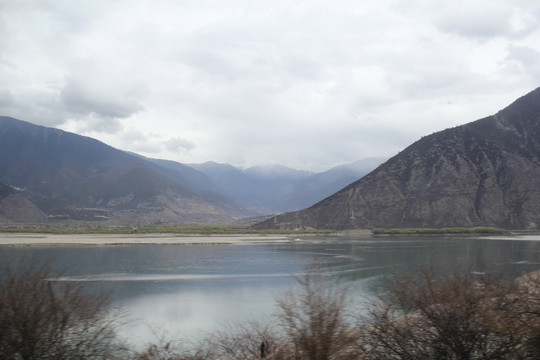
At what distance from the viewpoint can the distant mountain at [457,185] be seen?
101438mm

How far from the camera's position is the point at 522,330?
667cm

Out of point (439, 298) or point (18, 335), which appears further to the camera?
point (439, 298)

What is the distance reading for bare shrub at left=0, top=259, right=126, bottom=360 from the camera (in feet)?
21.6

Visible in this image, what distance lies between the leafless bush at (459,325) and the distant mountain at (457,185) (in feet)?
331

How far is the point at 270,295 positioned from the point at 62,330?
20971 mm

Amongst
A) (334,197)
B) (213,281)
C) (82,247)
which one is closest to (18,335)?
(213,281)

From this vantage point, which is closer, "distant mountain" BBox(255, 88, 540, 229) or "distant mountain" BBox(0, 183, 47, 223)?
"distant mountain" BBox(255, 88, 540, 229)

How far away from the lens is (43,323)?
22.3ft

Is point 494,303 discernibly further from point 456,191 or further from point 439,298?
point 456,191

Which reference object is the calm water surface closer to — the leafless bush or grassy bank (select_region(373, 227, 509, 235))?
the leafless bush

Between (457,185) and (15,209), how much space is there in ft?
471

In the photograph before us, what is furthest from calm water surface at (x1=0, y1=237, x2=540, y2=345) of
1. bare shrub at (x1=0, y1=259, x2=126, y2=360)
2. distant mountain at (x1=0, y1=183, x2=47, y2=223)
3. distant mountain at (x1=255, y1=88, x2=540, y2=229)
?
distant mountain at (x1=0, y1=183, x2=47, y2=223)

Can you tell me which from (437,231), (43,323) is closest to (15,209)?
(437,231)

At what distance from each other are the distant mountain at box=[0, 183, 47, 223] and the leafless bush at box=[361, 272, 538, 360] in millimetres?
157911
